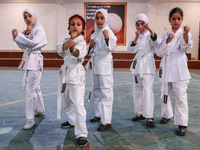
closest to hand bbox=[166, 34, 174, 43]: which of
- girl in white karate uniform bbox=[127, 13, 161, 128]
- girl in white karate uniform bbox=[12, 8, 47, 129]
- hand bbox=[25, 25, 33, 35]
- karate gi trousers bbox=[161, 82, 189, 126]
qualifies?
girl in white karate uniform bbox=[127, 13, 161, 128]

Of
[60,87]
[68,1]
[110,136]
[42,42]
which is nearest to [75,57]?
[60,87]

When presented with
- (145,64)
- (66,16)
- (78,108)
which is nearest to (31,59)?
(78,108)

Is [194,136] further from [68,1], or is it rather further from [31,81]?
[68,1]

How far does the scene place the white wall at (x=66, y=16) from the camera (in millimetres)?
13711

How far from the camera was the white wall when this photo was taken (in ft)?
45.0

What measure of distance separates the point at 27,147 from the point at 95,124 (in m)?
1.10

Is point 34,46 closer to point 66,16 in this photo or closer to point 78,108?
point 78,108

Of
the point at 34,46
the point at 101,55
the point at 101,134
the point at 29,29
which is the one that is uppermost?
the point at 29,29

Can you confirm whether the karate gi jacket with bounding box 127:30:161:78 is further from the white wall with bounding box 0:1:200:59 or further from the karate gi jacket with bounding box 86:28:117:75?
the white wall with bounding box 0:1:200:59

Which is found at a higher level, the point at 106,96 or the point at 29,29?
the point at 29,29

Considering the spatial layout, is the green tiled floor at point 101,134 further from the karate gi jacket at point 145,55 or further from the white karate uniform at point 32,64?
the karate gi jacket at point 145,55

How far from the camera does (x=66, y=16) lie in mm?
14031

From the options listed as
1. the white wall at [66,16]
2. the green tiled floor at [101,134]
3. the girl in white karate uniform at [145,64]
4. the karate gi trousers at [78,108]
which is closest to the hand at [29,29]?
the karate gi trousers at [78,108]

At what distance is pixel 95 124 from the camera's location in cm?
329
